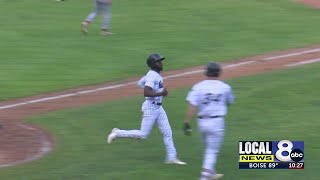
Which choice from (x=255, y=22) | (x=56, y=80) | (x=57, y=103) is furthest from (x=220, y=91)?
(x=255, y=22)

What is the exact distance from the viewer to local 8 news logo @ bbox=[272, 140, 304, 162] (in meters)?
11.3

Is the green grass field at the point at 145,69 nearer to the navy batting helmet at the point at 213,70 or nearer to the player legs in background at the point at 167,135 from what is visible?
the player legs in background at the point at 167,135

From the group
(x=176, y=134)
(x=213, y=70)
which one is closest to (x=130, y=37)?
(x=176, y=134)

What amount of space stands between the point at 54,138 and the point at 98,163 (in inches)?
74.5

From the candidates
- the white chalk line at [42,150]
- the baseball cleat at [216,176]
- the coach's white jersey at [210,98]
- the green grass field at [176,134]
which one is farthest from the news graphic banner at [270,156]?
the white chalk line at [42,150]

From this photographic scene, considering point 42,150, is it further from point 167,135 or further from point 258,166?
point 258,166

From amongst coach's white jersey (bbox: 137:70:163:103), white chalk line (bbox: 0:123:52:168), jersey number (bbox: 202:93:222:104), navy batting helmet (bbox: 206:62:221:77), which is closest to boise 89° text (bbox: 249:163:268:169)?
jersey number (bbox: 202:93:222:104)

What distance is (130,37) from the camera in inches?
888

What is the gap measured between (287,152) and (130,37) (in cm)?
1182

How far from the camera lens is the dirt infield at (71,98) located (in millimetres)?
12703

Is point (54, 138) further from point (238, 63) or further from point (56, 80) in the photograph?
point (238, 63)

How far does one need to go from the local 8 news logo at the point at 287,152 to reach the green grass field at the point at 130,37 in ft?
24.8

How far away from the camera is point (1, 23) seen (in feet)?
80.9

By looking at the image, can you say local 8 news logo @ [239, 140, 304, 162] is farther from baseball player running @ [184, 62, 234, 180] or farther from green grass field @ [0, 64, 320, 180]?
baseball player running @ [184, 62, 234, 180]
